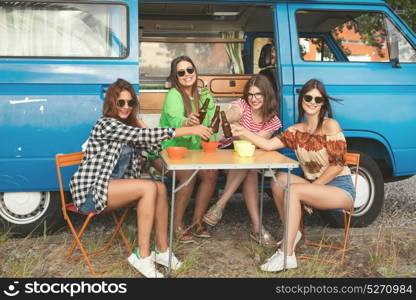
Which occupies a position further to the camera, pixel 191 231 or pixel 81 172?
pixel 191 231

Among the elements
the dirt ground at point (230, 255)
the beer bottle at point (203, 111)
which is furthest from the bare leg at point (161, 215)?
the beer bottle at point (203, 111)

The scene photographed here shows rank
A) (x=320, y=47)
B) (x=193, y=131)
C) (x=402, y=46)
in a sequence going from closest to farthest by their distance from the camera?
(x=193, y=131), (x=402, y=46), (x=320, y=47)

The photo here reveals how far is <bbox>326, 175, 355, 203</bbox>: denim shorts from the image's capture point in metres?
3.43

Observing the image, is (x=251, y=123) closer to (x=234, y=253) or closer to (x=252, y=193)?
(x=252, y=193)

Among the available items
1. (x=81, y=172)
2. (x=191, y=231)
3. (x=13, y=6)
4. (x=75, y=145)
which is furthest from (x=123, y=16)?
(x=191, y=231)

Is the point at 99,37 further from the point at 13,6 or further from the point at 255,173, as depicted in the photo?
the point at 255,173

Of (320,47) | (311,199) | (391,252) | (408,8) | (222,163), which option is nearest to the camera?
(222,163)

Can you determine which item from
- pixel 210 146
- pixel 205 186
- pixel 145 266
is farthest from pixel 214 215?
pixel 145 266

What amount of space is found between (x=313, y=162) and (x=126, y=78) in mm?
1597

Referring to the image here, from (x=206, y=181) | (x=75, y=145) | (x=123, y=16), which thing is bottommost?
(x=206, y=181)

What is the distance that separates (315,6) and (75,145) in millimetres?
2342

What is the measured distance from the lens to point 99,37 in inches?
154

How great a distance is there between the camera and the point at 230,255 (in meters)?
3.61

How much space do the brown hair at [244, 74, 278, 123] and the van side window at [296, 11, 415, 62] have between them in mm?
629
